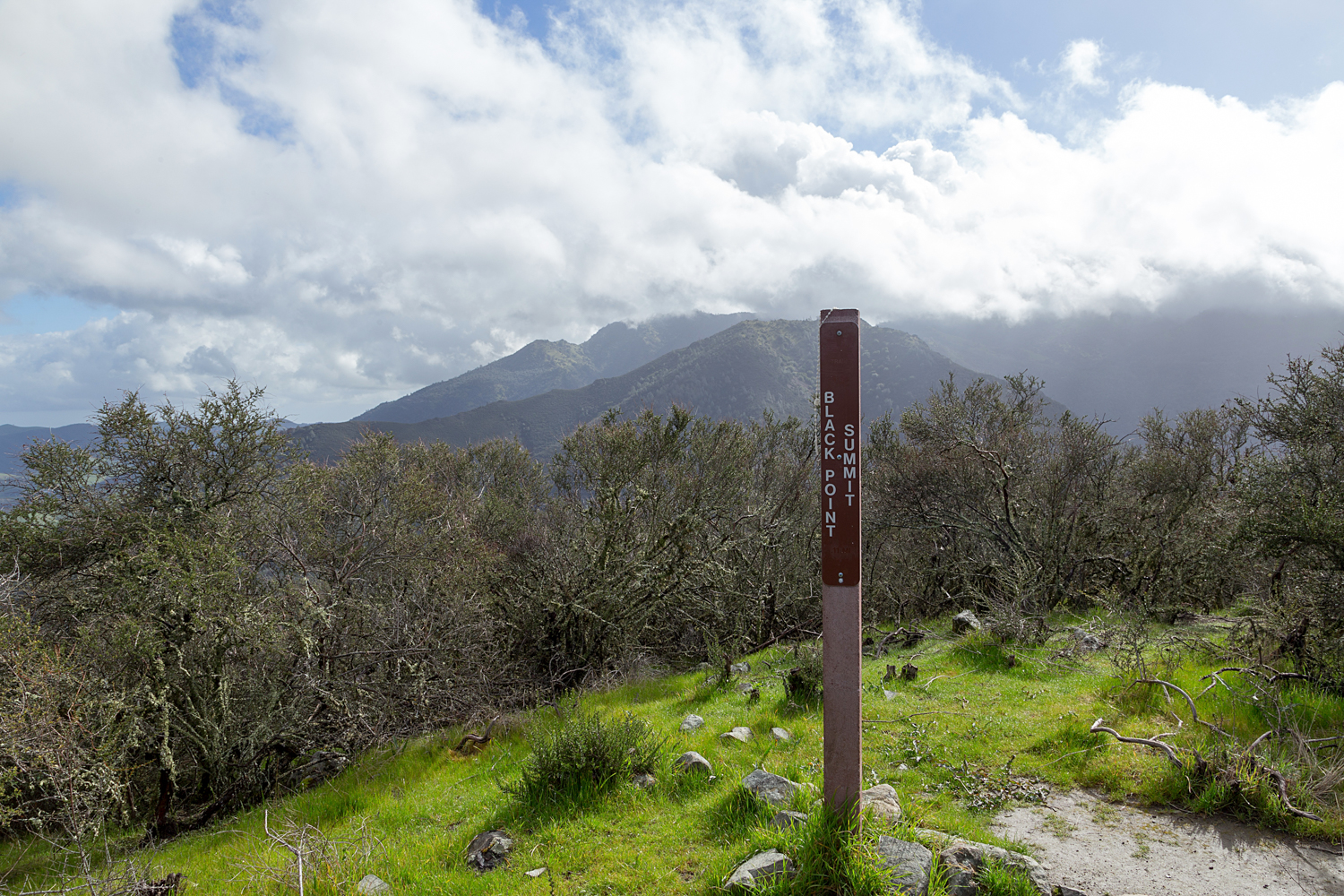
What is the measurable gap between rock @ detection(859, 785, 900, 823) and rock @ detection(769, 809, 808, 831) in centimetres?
42

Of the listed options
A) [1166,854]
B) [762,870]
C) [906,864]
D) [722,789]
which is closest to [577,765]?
[722,789]

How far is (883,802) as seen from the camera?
4.36 metres

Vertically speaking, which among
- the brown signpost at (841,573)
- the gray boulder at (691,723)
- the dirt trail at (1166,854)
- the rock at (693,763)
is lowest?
the gray boulder at (691,723)

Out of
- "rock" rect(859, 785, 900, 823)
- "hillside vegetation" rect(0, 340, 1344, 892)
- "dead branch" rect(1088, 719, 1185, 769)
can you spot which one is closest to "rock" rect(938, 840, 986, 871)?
"rock" rect(859, 785, 900, 823)

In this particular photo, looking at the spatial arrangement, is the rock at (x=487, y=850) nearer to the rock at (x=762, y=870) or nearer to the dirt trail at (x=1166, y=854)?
the rock at (x=762, y=870)

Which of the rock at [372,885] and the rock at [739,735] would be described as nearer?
the rock at [372,885]

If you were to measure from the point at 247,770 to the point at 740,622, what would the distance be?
8.33 meters

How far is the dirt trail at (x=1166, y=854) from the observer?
3676mm

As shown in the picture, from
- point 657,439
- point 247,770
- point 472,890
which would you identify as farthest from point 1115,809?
point 657,439

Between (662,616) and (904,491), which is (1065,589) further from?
(662,616)

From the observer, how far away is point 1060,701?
668cm

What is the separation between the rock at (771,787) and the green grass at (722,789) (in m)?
0.09

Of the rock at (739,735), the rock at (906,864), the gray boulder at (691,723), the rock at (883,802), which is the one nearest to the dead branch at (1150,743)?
the rock at (883,802)

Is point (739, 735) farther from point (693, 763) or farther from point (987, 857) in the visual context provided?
point (987, 857)
